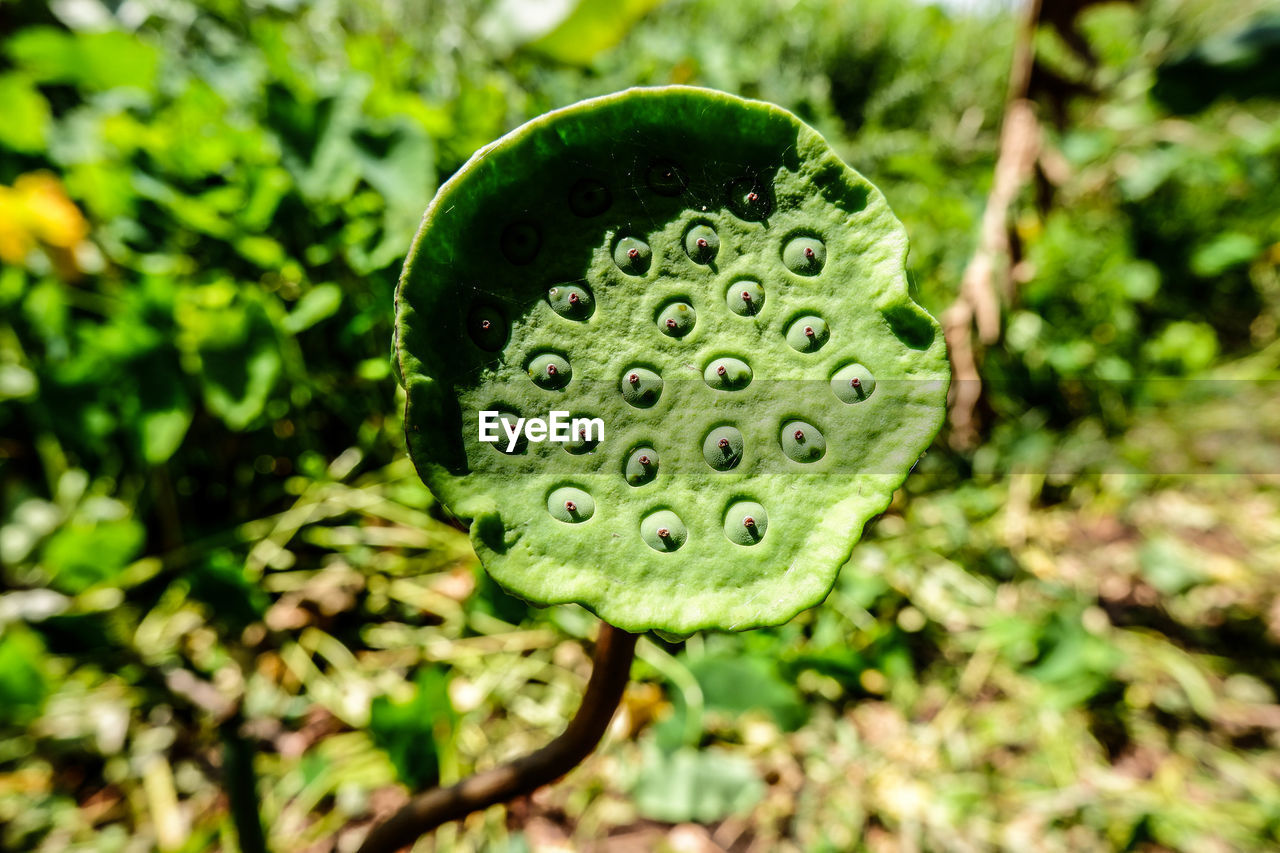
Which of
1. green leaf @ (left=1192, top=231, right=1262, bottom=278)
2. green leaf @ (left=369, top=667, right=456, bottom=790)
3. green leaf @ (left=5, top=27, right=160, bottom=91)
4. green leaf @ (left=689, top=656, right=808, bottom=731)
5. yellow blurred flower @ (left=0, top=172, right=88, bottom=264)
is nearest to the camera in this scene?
green leaf @ (left=369, top=667, right=456, bottom=790)

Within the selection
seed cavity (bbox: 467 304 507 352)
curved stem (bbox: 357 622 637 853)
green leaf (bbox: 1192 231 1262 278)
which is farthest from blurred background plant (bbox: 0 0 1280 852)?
green leaf (bbox: 1192 231 1262 278)

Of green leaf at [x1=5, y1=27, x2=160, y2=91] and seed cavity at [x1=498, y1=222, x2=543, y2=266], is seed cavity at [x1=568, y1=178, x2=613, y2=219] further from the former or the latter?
green leaf at [x1=5, y1=27, x2=160, y2=91]

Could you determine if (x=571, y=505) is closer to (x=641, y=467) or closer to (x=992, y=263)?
(x=641, y=467)

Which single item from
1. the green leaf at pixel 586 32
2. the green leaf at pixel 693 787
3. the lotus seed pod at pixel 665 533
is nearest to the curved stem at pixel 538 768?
the lotus seed pod at pixel 665 533

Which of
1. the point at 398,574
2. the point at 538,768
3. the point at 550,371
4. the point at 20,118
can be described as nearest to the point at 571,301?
the point at 550,371

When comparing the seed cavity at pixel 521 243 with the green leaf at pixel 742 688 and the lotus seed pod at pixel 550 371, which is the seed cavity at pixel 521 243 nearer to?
the lotus seed pod at pixel 550 371
